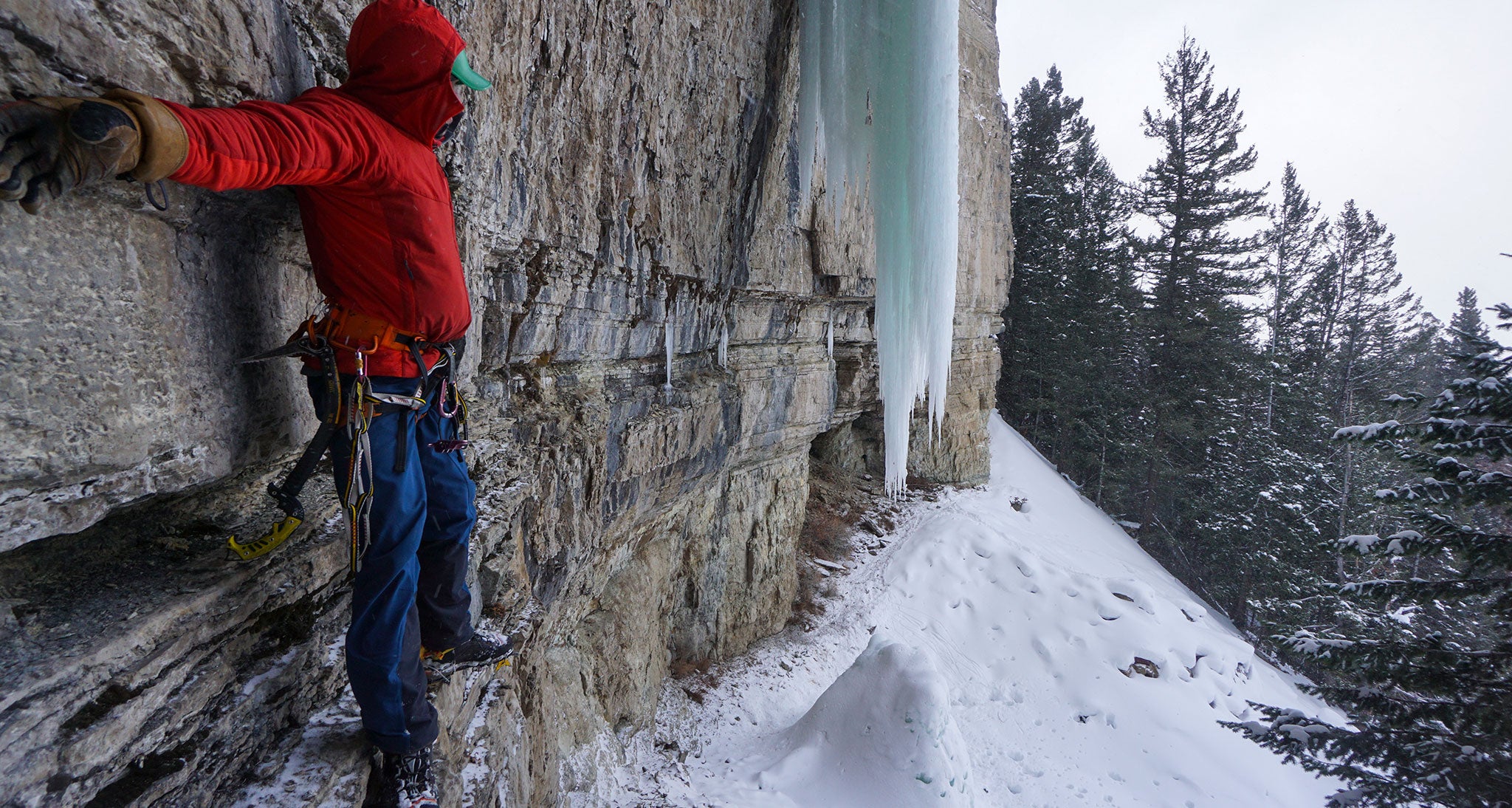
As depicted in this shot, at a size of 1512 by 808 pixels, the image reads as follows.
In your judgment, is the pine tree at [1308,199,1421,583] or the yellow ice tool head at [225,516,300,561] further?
the pine tree at [1308,199,1421,583]

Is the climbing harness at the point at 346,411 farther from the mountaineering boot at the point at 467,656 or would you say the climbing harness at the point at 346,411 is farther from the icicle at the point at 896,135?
the icicle at the point at 896,135

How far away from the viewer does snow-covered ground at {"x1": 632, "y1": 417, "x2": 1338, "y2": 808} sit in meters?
5.43

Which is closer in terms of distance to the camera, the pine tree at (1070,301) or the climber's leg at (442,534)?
the climber's leg at (442,534)

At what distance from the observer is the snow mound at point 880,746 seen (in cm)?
522

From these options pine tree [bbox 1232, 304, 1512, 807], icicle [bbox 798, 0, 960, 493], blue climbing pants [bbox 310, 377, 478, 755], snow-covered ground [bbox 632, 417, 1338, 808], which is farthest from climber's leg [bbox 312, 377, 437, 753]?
pine tree [bbox 1232, 304, 1512, 807]

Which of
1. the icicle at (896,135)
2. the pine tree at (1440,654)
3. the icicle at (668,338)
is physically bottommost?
the pine tree at (1440,654)

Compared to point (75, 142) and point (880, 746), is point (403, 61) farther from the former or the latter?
point (880, 746)

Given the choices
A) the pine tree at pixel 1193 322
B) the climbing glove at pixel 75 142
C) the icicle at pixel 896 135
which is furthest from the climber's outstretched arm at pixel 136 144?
the pine tree at pixel 1193 322

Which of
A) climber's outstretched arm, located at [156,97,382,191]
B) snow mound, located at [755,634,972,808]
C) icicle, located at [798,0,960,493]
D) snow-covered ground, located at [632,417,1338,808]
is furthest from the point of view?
icicle, located at [798,0,960,493]

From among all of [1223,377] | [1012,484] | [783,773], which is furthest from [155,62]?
[1223,377]

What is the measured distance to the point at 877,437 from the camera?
12.8 meters

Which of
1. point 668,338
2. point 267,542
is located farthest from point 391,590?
point 668,338

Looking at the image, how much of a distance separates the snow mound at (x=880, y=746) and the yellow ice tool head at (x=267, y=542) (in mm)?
4773

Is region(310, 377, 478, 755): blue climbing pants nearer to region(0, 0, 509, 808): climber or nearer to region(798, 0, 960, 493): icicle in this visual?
region(0, 0, 509, 808): climber
